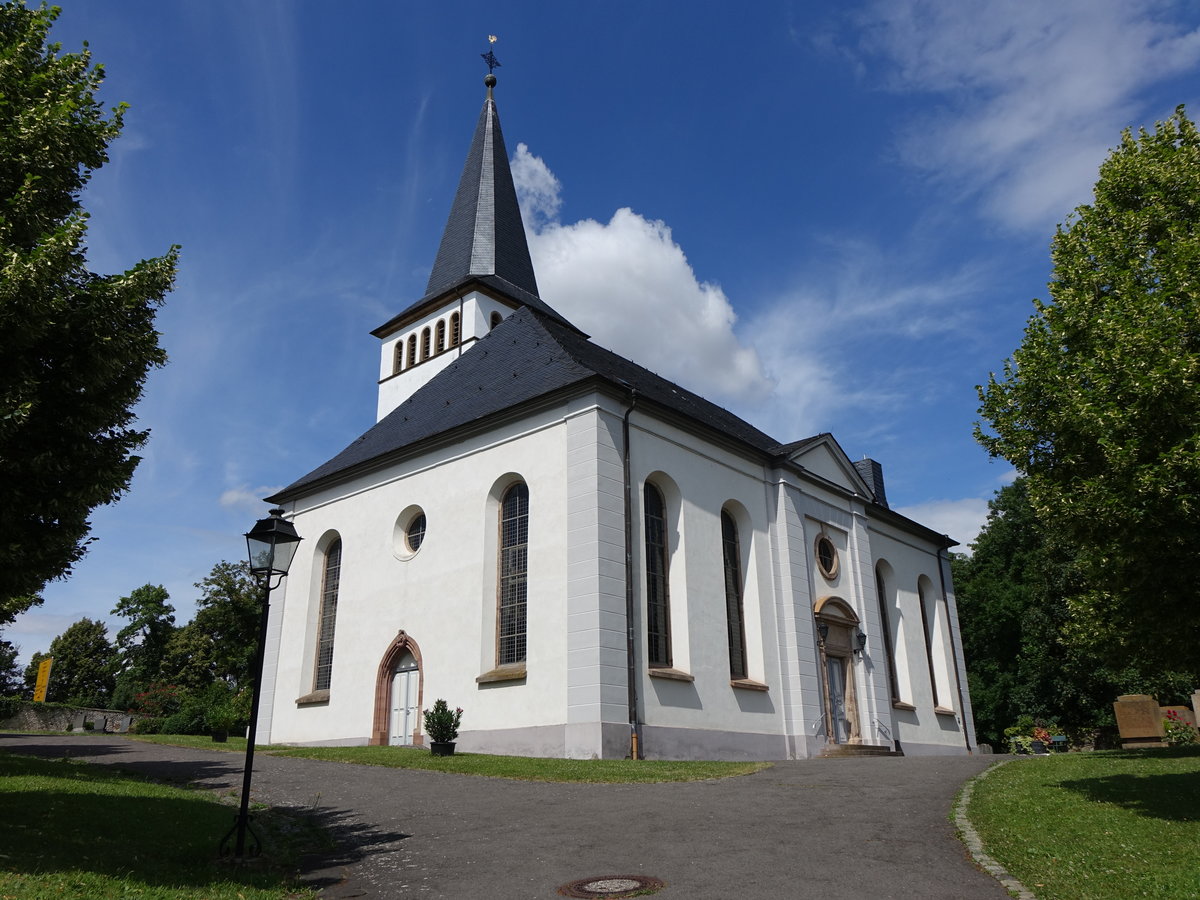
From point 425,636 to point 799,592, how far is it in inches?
380

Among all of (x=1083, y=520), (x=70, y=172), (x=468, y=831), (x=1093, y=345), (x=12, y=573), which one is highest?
(x=70, y=172)

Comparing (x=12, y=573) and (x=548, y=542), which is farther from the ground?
(x=548, y=542)

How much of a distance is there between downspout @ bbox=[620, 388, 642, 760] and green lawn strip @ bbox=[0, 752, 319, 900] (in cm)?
851

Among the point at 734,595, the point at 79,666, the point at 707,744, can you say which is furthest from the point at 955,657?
the point at 79,666

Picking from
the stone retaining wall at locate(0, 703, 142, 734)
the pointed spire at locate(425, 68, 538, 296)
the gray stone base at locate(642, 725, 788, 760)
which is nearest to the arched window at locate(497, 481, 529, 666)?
the gray stone base at locate(642, 725, 788, 760)

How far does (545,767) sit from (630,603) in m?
4.83

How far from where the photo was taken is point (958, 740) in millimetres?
31281

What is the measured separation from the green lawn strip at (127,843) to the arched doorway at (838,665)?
54.6 ft

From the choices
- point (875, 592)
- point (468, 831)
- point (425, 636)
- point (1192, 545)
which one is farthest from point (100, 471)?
point (875, 592)

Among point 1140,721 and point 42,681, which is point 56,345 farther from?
point 42,681

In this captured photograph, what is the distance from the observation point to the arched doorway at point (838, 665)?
24.3 meters

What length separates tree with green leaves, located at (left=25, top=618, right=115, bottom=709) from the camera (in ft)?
212

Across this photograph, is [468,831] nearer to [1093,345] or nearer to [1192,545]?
[1192,545]

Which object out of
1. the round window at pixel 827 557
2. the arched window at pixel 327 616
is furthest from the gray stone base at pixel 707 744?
the arched window at pixel 327 616
